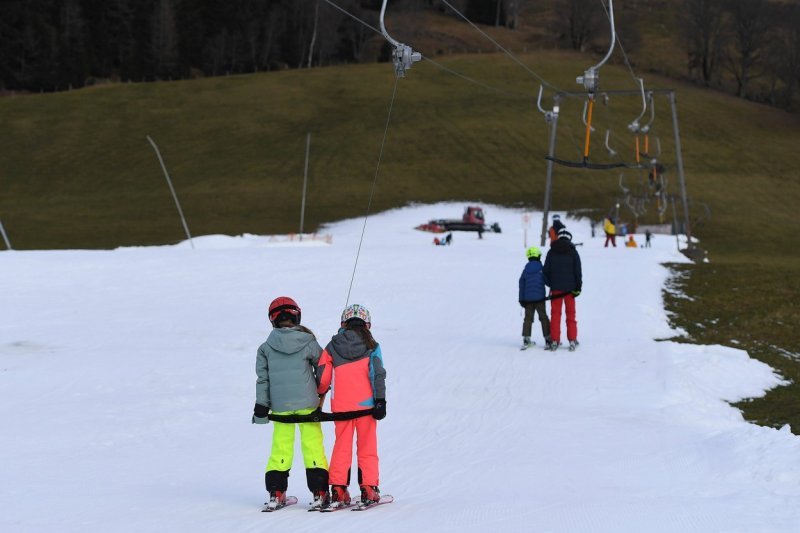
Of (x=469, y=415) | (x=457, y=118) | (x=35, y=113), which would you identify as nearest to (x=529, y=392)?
(x=469, y=415)

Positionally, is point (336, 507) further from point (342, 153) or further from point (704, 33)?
point (704, 33)

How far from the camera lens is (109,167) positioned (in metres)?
88.3

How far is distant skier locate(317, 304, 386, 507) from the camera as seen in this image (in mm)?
8922

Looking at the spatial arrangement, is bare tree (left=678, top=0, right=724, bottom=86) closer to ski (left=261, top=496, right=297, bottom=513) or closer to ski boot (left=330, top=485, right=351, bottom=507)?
ski boot (left=330, top=485, right=351, bottom=507)

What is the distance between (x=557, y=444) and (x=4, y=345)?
421 inches

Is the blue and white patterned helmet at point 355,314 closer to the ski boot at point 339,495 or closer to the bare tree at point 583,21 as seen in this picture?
the ski boot at point 339,495

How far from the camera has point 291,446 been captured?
888cm

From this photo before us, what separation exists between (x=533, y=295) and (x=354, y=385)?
10.2m

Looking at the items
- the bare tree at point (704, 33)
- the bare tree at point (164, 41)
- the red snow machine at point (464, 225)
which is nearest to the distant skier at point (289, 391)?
the red snow machine at point (464, 225)

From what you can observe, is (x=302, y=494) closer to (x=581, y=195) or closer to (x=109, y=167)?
→ (x=581, y=195)

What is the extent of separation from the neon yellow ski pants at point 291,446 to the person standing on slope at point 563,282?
10.4m

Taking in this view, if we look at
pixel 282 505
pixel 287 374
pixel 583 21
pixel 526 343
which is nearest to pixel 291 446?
pixel 282 505

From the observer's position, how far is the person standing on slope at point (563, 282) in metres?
18.7

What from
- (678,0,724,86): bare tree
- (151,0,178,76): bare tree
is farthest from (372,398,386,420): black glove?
(151,0,178,76): bare tree
